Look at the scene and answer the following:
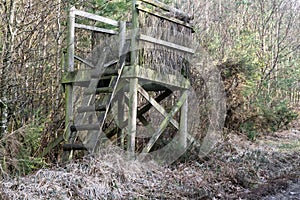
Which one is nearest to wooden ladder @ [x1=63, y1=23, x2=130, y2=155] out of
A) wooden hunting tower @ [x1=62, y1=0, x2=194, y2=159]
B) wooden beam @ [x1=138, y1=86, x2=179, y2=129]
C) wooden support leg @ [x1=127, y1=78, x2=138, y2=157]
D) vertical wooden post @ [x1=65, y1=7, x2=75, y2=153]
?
wooden hunting tower @ [x1=62, y1=0, x2=194, y2=159]

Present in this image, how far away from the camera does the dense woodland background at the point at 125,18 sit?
6.44 m

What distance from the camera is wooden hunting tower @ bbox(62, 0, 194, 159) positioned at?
6.48 metres

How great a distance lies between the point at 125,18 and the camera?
10344mm

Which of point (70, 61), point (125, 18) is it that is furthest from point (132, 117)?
point (125, 18)

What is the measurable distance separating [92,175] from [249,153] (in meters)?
4.82

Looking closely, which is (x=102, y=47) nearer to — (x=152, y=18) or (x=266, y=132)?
(x=152, y=18)

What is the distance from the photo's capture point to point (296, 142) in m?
12.0

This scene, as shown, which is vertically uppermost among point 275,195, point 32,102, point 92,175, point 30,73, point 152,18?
point 152,18

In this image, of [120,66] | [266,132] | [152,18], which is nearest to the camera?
[120,66]

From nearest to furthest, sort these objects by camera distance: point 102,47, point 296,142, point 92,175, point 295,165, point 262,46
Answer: point 92,175, point 102,47, point 295,165, point 296,142, point 262,46

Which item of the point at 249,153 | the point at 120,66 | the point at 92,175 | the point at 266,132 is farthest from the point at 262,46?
the point at 92,175

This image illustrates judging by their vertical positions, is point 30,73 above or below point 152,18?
below

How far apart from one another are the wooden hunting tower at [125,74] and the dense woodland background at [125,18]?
2.09 feet

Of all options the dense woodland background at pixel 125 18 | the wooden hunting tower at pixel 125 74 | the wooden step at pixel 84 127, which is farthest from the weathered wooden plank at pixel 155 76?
the dense woodland background at pixel 125 18
